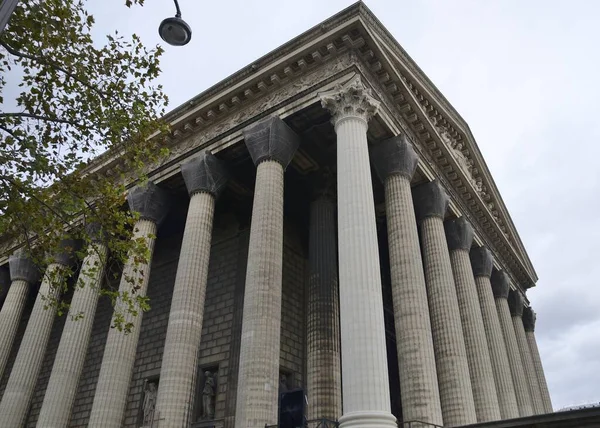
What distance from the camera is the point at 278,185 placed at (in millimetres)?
15875

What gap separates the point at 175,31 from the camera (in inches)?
400

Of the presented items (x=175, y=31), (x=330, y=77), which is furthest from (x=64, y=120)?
(x=330, y=77)

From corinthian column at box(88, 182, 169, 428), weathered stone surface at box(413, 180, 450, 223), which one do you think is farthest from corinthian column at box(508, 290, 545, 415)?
corinthian column at box(88, 182, 169, 428)

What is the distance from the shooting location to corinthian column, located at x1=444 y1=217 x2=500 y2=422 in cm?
1765

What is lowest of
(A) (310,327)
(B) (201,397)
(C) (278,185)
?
(B) (201,397)

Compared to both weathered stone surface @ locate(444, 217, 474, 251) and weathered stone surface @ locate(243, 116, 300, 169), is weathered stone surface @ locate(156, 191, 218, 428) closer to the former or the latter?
weathered stone surface @ locate(243, 116, 300, 169)

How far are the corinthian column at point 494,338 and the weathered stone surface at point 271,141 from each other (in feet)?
39.2

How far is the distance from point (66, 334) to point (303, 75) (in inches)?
505

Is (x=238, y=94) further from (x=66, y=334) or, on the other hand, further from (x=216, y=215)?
(x=66, y=334)

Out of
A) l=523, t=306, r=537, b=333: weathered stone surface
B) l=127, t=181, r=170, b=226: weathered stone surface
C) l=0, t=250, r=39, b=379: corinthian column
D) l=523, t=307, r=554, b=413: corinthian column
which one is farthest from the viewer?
l=523, t=306, r=537, b=333: weathered stone surface

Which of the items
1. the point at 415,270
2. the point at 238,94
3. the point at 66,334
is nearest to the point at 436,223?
the point at 415,270

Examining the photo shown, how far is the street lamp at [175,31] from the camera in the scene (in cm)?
1005

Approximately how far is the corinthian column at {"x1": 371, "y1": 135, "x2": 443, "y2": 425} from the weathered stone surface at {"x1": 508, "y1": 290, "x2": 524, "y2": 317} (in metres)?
16.1

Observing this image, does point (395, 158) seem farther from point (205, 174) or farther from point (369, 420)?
point (369, 420)
